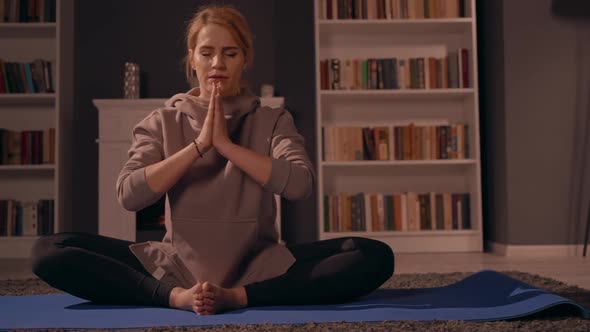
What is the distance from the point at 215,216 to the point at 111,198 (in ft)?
8.82

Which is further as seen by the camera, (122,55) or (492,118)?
(122,55)

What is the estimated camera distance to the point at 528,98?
13.4ft

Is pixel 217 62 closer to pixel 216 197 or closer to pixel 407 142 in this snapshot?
pixel 216 197

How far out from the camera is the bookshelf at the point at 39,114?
4477mm

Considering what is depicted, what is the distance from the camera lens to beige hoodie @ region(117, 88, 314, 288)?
1.84m

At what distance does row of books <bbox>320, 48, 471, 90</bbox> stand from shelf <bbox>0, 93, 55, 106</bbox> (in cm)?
182

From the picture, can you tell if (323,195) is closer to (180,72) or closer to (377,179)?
(377,179)

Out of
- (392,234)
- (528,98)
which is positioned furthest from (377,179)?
(528,98)

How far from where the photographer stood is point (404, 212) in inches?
177

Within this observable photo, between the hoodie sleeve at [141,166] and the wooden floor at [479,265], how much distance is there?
5.42 ft

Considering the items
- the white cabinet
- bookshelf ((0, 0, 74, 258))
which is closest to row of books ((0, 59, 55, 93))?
bookshelf ((0, 0, 74, 258))

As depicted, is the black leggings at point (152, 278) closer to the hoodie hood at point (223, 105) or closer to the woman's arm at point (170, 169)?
the woman's arm at point (170, 169)

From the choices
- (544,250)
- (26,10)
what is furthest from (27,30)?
(544,250)

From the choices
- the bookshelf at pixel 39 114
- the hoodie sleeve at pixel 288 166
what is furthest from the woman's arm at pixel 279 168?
the bookshelf at pixel 39 114
